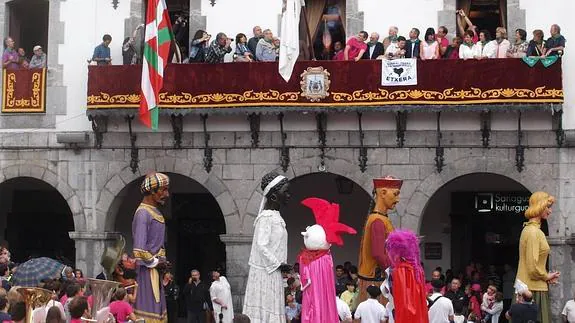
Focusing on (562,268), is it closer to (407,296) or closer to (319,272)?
(407,296)

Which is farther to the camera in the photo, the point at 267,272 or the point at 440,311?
the point at 440,311

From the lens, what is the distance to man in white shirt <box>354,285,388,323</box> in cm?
1559

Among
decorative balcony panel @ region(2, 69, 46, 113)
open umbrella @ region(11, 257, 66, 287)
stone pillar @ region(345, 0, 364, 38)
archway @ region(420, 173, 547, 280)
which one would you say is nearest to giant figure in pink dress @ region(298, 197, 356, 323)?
open umbrella @ region(11, 257, 66, 287)

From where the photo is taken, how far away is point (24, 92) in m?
23.9

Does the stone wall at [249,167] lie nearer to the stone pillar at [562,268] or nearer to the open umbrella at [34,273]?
the stone pillar at [562,268]

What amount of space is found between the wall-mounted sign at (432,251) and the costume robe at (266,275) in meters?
11.2

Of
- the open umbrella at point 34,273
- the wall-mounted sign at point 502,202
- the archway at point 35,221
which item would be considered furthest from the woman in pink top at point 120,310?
the archway at point 35,221

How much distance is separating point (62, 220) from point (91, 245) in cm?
451

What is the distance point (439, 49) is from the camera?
2206 cm

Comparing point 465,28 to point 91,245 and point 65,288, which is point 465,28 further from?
point 65,288

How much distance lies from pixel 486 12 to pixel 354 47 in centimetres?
286

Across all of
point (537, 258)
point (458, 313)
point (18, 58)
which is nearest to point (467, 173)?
point (458, 313)

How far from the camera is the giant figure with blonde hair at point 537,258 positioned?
1611 cm

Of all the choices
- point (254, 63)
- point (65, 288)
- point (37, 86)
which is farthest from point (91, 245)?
point (65, 288)
